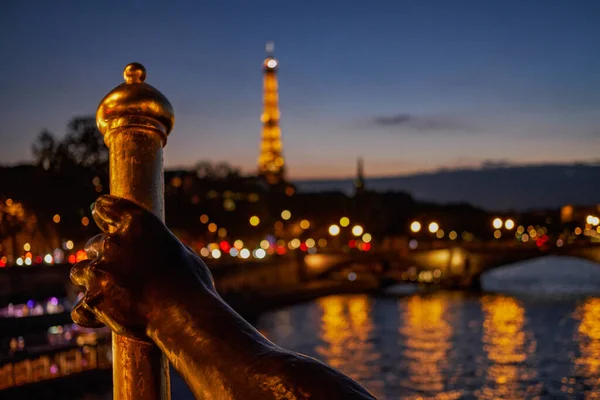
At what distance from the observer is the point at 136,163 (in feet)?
7.43

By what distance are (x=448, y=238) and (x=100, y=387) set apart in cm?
5657

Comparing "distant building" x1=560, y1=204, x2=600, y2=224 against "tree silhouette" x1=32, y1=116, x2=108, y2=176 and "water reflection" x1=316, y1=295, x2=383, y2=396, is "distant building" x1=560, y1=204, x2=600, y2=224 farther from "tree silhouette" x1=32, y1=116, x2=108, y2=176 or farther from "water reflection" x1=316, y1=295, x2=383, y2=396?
"tree silhouette" x1=32, y1=116, x2=108, y2=176

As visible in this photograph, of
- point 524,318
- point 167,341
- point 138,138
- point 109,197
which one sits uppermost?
point 138,138

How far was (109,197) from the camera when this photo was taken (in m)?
2.01

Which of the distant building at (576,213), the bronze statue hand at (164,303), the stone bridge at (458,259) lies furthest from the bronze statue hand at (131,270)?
the distant building at (576,213)

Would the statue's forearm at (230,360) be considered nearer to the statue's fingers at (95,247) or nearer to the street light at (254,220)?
the statue's fingers at (95,247)

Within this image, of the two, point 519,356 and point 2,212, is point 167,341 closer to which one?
point 519,356

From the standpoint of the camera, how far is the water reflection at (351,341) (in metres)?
23.4

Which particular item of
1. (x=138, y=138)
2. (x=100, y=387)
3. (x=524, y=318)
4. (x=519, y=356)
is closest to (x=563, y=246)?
(x=524, y=318)

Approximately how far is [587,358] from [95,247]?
86.3 feet

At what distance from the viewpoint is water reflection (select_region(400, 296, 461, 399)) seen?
21438 millimetres

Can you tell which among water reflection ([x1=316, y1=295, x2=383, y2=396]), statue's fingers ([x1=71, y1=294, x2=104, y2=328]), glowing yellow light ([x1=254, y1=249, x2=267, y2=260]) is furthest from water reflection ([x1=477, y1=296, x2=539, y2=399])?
statue's fingers ([x1=71, y1=294, x2=104, y2=328])

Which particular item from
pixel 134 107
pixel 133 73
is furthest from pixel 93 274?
pixel 133 73

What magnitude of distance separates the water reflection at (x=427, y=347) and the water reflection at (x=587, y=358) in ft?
11.2
